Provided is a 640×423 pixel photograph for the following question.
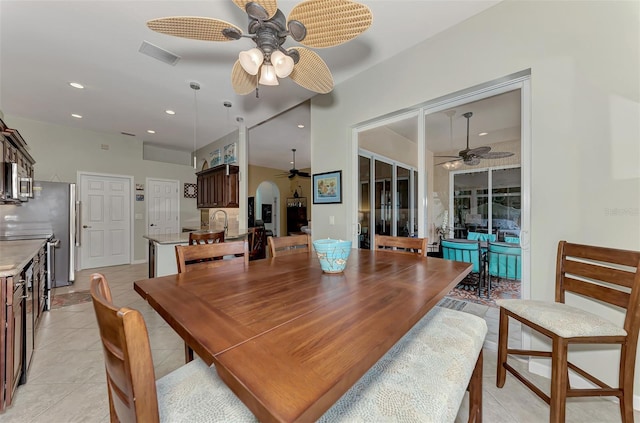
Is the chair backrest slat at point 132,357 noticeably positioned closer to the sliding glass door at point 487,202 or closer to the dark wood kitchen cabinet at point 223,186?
the sliding glass door at point 487,202

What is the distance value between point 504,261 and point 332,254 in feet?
6.81

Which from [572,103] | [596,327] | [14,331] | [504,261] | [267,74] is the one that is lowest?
[14,331]

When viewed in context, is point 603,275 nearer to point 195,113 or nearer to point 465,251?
point 465,251

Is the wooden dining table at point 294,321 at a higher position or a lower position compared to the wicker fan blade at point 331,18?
lower

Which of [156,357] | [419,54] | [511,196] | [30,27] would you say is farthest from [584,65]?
[30,27]

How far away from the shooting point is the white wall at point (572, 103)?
1.58 metres

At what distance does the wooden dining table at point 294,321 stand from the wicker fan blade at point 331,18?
1.39 meters

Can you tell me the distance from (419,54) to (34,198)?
5.37 meters

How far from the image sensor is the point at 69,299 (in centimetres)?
349

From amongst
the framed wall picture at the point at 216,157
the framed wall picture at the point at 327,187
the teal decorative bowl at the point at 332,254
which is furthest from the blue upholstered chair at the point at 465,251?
the framed wall picture at the point at 216,157

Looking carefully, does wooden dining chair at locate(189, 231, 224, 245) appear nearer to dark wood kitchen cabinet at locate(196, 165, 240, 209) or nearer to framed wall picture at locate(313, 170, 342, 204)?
framed wall picture at locate(313, 170, 342, 204)

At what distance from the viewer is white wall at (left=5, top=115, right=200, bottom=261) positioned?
4801 mm

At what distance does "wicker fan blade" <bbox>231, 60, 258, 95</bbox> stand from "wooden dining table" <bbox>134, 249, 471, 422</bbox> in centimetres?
153

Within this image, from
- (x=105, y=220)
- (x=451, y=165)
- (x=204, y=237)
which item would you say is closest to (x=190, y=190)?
(x=105, y=220)
